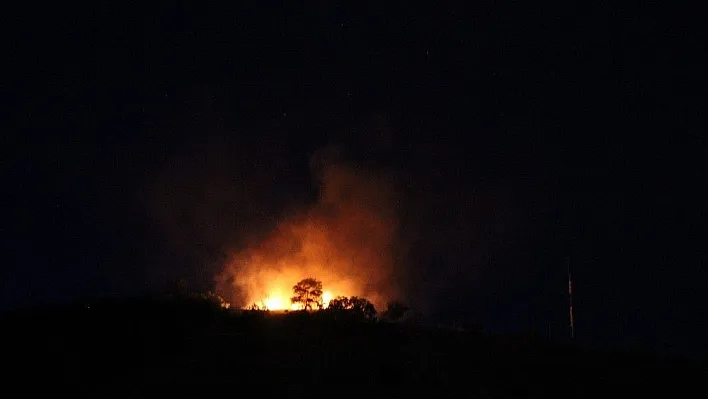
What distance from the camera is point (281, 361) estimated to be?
40.9ft

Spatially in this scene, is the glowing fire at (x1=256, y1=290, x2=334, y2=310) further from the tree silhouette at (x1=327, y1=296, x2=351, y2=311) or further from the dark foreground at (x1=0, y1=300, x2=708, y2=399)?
the dark foreground at (x1=0, y1=300, x2=708, y2=399)

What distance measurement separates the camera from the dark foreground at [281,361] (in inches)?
442

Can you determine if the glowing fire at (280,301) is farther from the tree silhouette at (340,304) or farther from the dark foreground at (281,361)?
the dark foreground at (281,361)

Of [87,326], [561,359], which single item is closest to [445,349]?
[561,359]

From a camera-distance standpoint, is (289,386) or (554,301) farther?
(554,301)

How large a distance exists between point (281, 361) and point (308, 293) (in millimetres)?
11791

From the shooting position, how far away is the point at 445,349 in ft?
46.5

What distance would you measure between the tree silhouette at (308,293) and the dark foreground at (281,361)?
8.03 metres

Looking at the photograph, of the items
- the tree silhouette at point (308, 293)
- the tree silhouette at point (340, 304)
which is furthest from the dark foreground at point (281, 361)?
the tree silhouette at point (308, 293)

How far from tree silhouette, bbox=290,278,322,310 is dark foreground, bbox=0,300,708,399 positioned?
803cm

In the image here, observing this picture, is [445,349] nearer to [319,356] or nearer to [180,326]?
[319,356]

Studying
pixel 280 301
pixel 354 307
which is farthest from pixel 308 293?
pixel 354 307

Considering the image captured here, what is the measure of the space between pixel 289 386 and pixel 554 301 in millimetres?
48579

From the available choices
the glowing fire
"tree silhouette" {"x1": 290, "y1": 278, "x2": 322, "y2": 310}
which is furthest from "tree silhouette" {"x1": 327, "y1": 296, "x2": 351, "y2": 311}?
"tree silhouette" {"x1": 290, "y1": 278, "x2": 322, "y2": 310}
